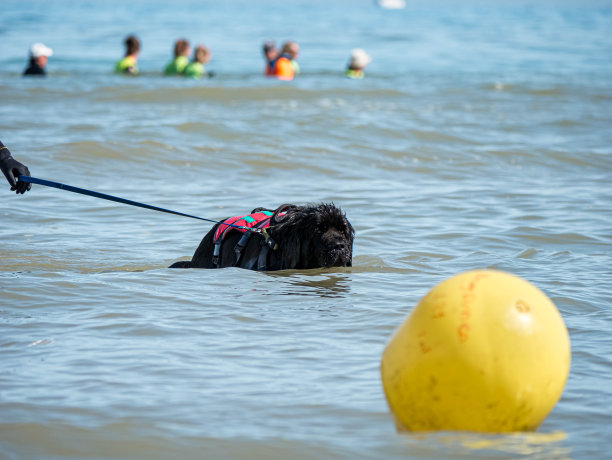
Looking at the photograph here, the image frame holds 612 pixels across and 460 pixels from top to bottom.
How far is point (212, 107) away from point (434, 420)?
1341 centimetres

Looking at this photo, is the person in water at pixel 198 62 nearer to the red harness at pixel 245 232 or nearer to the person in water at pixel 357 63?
the person in water at pixel 357 63

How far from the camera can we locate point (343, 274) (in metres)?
6.29

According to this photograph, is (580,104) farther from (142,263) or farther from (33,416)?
(33,416)

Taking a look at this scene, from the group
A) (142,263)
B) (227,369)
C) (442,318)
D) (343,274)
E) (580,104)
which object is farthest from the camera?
(580,104)

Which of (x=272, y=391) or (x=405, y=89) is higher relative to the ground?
(x=405, y=89)

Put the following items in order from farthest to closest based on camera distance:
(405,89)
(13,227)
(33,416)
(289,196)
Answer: (405,89), (289,196), (13,227), (33,416)

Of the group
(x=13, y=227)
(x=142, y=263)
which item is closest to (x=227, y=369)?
(x=142, y=263)

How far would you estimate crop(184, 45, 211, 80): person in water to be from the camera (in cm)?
2042

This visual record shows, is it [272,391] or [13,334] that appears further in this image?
[13,334]

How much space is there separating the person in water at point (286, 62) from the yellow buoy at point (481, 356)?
699 inches

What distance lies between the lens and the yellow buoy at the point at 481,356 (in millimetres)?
3252

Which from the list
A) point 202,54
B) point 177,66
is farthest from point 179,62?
point 202,54

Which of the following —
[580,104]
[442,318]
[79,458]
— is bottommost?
[79,458]

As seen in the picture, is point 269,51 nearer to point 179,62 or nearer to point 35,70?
point 179,62
